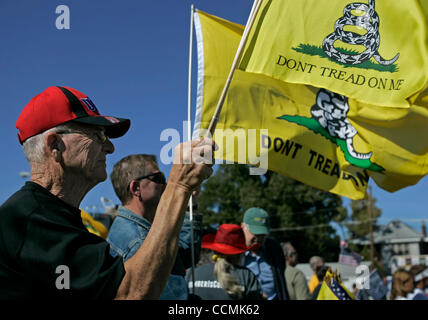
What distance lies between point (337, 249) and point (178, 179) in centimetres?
5649

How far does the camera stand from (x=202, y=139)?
203 centimetres

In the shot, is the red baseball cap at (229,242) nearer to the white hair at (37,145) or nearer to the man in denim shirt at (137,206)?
the man in denim shirt at (137,206)

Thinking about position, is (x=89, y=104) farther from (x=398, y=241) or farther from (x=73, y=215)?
(x=398, y=241)

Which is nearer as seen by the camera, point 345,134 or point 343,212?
point 345,134

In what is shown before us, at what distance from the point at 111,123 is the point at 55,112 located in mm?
245

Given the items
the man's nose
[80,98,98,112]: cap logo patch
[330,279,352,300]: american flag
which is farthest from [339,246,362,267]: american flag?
[80,98,98,112]: cap logo patch

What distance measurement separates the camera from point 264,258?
603 centimetres

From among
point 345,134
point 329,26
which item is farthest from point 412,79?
point 345,134

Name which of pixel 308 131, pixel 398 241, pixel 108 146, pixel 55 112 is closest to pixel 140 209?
pixel 108 146

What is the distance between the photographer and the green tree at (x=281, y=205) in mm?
47000

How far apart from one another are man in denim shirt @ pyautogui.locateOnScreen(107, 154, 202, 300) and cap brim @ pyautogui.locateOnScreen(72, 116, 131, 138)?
83 centimetres
